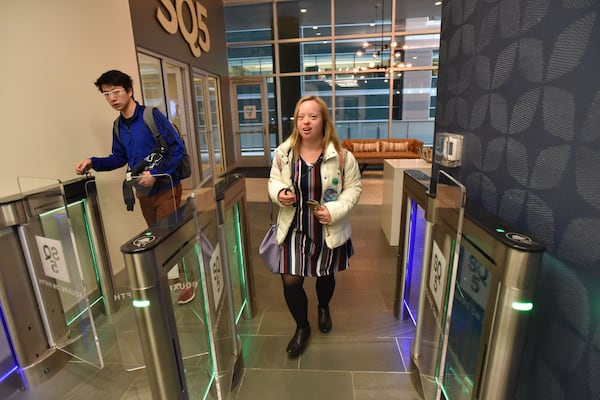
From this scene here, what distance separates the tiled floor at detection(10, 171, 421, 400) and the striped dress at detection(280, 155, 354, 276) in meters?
0.54

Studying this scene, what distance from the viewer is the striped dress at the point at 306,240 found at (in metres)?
1.71

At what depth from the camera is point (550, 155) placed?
1.02 m

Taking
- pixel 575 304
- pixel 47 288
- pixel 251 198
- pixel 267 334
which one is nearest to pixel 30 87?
pixel 47 288

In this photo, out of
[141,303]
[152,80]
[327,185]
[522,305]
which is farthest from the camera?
[152,80]

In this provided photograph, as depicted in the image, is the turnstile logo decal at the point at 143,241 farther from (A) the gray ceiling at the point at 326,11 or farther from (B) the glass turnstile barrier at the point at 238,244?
(A) the gray ceiling at the point at 326,11

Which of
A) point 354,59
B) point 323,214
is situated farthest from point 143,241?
point 354,59

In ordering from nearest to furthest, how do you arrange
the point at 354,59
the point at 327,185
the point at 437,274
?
the point at 437,274, the point at 327,185, the point at 354,59

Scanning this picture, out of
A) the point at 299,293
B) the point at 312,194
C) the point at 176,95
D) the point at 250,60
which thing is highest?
the point at 250,60

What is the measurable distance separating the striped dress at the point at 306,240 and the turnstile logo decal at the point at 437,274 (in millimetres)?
502

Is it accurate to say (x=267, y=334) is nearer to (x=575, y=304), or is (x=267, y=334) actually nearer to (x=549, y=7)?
(x=575, y=304)

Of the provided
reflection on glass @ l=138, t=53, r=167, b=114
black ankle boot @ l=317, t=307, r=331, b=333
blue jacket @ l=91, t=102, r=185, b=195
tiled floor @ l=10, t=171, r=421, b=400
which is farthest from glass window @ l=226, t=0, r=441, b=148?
black ankle boot @ l=317, t=307, r=331, b=333

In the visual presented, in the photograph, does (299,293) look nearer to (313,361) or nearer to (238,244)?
(313,361)

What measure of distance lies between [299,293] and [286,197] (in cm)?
59

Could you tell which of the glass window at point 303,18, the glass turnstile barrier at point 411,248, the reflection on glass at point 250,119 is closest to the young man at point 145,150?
the glass turnstile barrier at point 411,248
